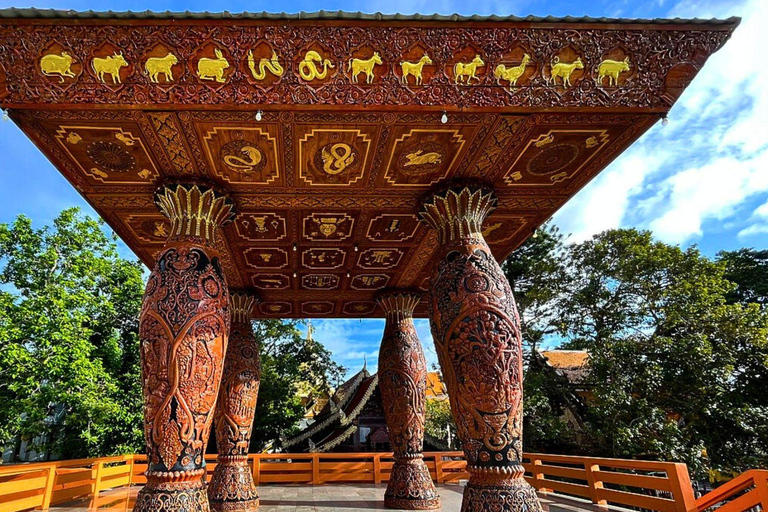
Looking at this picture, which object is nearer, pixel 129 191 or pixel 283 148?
pixel 283 148

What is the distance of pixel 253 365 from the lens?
316 inches

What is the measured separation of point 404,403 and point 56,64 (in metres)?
6.53

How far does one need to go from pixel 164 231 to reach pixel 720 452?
14.6 m

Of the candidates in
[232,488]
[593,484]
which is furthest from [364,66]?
[593,484]

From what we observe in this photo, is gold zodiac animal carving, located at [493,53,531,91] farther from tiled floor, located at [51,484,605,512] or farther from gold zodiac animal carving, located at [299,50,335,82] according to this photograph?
tiled floor, located at [51,484,605,512]

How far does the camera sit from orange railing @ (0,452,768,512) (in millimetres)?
4934

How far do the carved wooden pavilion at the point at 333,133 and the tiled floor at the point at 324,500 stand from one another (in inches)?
141

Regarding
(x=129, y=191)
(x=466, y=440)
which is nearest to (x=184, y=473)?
(x=466, y=440)

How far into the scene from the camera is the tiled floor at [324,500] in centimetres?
732

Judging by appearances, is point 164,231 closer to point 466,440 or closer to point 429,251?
point 429,251

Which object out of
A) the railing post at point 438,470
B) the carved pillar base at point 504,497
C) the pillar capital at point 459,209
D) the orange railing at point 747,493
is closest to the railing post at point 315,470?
the railing post at point 438,470

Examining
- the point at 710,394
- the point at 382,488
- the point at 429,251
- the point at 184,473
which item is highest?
the point at 429,251

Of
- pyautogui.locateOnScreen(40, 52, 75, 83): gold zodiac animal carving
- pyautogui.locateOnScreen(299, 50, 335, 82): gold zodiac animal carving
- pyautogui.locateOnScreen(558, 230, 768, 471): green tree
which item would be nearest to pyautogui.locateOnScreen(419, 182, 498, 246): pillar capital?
pyautogui.locateOnScreen(299, 50, 335, 82): gold zodiac animal carving

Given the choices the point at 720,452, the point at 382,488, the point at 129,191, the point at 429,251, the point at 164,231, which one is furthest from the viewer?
the point at 720,452
